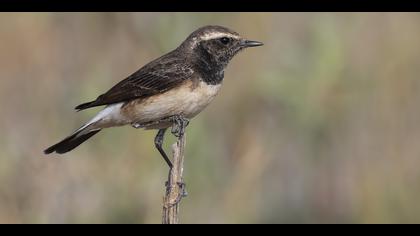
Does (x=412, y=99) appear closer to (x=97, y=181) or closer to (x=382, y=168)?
(x=382, y=168)

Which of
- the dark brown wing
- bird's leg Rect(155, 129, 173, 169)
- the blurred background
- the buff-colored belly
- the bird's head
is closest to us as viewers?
the buff-colored belly

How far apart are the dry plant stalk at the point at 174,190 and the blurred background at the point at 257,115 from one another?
1855 mm

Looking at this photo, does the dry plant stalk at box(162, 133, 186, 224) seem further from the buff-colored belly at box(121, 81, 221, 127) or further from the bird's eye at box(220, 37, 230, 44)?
the bird's eye at box(220, 37, 230, 44)

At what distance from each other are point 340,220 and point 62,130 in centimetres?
290

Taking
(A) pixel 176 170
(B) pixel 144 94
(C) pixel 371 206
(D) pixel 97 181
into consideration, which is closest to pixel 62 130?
(D) pixel 97 181

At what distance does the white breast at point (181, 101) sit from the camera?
836cm

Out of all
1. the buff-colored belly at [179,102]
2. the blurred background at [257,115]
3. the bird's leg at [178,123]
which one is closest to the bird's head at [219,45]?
the buff-colored belly at [179,102]

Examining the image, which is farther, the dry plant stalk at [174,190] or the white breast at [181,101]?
the white breast at [181,101]

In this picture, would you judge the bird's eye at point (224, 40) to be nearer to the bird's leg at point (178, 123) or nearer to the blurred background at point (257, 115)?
the bird's leg at point (178, 123)

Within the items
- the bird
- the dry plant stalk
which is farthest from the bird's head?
the dry plant stalk

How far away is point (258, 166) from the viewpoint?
32.6 feet

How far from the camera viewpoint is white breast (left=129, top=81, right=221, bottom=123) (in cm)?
836

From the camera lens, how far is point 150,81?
865cm

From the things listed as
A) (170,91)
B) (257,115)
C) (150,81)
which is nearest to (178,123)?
(170,91)
